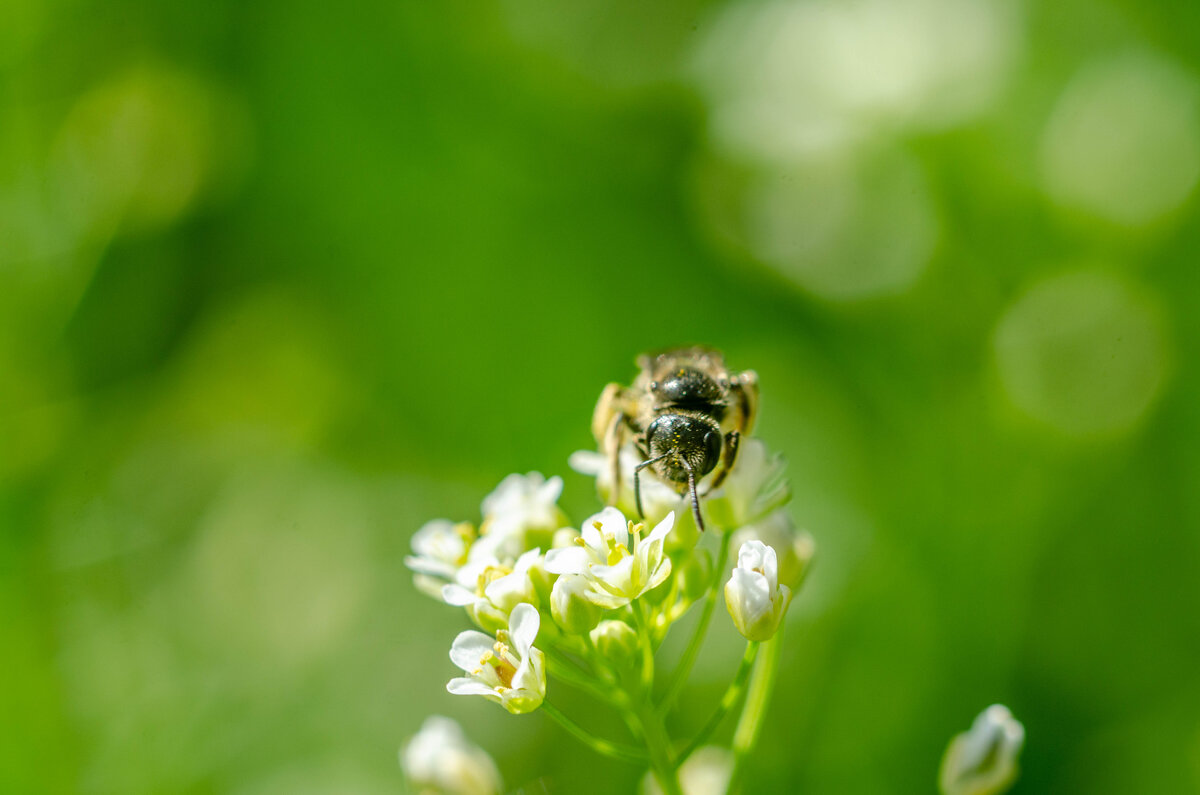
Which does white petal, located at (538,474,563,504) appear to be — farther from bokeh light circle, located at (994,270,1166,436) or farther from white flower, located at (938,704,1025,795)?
bokeh light circle, located at (994,270,1166,436)

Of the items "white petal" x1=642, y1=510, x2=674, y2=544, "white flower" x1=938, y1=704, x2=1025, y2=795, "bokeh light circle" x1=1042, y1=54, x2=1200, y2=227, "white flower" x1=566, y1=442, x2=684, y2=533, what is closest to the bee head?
"white petal" x1=642, y1=510, x2=674, y2=544

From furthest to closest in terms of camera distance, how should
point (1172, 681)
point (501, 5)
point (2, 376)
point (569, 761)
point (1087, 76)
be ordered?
1. point (501, 5)
2. point (2, 376)
3. point (1087, 76)
4. point (569, 761)
5. point (1172, 681)

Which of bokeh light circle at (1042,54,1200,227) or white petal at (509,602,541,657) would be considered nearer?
white petal at (509,602,541,657)

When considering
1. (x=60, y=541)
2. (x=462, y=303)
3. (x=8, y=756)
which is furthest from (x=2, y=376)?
(x=462, y=303)

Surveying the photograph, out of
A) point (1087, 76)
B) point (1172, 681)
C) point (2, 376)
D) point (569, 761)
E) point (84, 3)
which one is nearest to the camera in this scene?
point (1172, 681)

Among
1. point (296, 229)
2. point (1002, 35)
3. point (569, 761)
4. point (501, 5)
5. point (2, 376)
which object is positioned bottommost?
point (569, 761)

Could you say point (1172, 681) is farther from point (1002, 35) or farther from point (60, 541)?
point (60, 541)

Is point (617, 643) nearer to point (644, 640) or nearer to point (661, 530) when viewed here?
point (644, 640)
